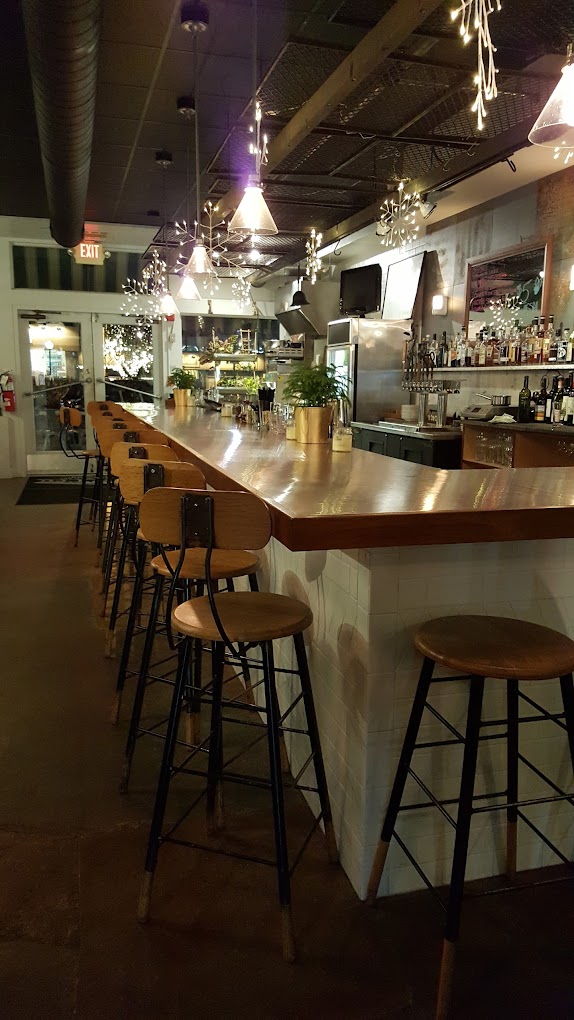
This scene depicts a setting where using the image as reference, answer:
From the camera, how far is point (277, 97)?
3.89 metres

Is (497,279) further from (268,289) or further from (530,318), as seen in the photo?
(268,289)

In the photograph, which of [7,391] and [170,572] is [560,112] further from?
[7,391]

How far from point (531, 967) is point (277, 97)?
13.4ft

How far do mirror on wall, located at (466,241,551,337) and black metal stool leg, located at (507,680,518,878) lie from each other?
4239 mm

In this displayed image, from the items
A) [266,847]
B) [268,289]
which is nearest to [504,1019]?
[266,847]

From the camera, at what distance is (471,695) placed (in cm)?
167

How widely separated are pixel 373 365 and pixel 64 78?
15.8 ft

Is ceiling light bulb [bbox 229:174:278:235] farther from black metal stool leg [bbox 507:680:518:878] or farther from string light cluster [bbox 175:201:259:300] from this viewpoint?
black metal stool leg [bbox 507:680:518:878]

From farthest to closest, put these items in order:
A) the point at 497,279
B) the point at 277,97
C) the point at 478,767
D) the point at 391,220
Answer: the point at 497,279 < the point at 391,220 < the point at 277,97 < the point at 478,767

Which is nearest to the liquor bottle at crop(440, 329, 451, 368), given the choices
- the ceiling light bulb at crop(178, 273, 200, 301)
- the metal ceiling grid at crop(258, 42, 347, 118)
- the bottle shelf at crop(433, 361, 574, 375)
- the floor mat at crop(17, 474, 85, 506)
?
the bottle shelf at crop(433, 361, 574, 375)

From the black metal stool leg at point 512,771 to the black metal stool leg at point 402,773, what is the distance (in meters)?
0.23

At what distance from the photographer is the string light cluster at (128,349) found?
10578 millimetres

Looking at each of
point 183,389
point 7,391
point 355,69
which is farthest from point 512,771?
point 7,391

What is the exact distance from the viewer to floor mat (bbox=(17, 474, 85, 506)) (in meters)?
8.21
